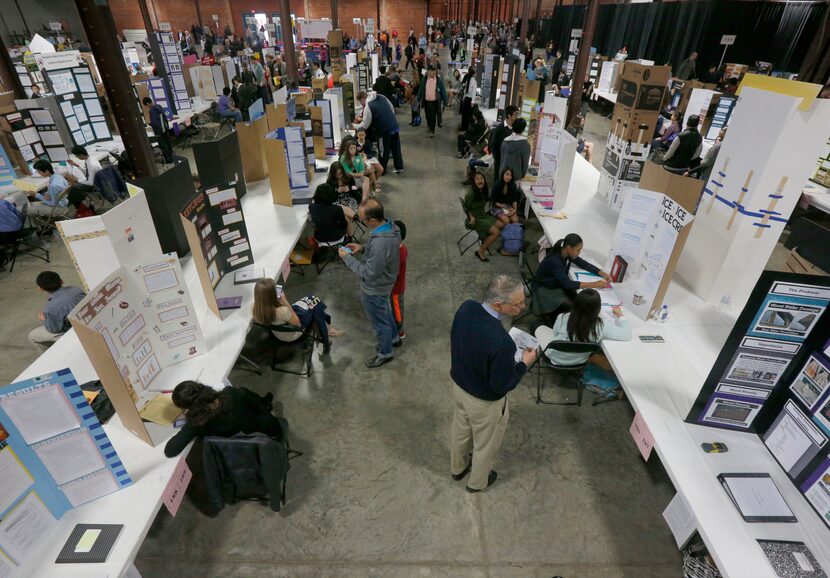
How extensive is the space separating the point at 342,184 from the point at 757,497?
203 inches

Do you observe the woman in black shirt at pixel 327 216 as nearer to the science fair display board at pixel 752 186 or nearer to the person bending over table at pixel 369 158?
the person bending over table at pixel 369 158

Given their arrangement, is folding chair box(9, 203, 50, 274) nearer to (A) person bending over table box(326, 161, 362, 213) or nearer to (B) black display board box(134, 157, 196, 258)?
(B) black display board box(134, 157, 196, 258)

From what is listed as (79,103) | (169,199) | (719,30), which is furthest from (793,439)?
(719,30)

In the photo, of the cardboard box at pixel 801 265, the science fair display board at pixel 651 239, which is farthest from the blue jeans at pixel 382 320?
the cardboard box at pixel 801 265

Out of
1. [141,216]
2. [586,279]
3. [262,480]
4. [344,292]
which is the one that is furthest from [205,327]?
[586,279]

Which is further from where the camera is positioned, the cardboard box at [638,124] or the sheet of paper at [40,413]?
the cardboard box at [638,124]

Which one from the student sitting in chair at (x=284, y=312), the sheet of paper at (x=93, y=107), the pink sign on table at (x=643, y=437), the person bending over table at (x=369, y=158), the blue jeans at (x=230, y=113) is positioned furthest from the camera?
the blue jeans at (x=230, y=113)

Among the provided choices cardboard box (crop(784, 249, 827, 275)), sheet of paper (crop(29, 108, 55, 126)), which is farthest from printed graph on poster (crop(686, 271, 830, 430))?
sheet of paper (crop(29, 108, 55, 126))

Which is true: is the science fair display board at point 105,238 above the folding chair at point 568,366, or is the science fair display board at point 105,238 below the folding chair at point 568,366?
above

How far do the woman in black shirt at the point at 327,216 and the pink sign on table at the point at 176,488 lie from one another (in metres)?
3.05

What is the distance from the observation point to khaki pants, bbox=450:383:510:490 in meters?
2.62

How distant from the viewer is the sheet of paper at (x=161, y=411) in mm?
2557

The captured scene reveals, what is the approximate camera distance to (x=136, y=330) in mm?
2543

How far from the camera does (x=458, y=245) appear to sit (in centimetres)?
625
